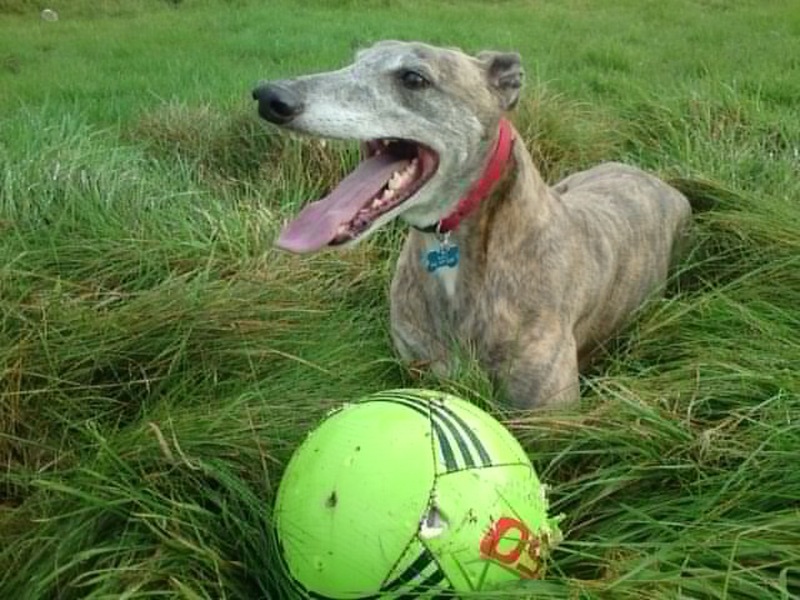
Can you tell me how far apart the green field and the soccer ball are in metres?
0.12

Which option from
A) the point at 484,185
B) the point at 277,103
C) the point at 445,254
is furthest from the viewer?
the point at 445,254

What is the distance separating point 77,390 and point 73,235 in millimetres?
1118

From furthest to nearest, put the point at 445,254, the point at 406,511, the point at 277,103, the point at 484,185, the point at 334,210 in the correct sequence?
the point at 445,254 < the point at 484,185 < the point at 334,210 < the point at 277,103 < the point at 406,511

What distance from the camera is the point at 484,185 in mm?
3365

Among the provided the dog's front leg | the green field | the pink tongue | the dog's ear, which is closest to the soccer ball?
the green field

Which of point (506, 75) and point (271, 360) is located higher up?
point (506, 75)

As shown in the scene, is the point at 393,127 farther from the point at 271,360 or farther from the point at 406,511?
the point at 406,511

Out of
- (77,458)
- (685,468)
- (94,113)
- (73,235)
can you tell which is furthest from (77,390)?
(94,113)

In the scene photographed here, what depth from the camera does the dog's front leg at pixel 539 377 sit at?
137 inches

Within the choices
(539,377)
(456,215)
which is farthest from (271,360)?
(539,377)

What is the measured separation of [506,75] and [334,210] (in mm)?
784

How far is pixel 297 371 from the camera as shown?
3.42 m

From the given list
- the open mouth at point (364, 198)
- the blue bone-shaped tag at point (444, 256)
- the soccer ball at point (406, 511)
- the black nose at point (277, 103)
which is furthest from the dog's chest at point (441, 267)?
the soccer ball at point (406, 511)

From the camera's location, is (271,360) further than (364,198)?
Yes
